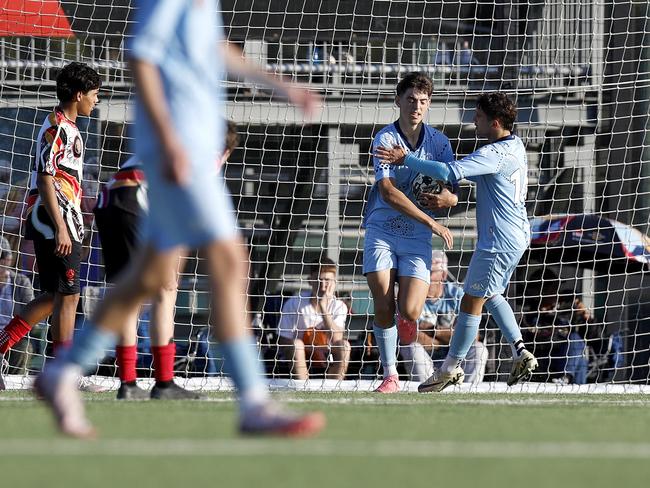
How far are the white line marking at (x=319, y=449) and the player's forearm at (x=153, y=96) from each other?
915 mm

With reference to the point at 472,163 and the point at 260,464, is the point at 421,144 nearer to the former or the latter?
the point at 472,163

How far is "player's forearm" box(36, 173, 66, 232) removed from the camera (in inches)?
279

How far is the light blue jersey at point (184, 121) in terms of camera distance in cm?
389

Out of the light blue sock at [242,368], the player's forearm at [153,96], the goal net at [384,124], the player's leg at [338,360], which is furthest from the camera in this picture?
the goal net at [384,124]

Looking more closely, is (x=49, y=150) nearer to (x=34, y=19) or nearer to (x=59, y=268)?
(x=59, y=268)

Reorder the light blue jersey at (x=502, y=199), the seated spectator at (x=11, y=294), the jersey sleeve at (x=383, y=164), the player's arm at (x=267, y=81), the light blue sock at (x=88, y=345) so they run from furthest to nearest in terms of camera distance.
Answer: the seated spectator at (x=11, y=294) → the jersey sleeve at (x=383, y=164) → the light blue jersey at (x=502, y=199) → the player's arm at (x=267, y=81) → the light blue sock at (x=88, y=345)

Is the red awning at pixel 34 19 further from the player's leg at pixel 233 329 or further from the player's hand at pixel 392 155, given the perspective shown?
the player's leg at pixel 233 329

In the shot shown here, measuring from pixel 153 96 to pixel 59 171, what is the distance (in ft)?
11.4

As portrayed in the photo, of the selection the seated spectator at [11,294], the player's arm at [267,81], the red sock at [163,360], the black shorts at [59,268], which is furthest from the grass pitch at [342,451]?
the seated spectator at [11,294]

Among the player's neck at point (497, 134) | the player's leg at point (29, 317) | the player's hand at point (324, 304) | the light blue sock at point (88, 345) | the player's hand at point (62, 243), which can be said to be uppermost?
the player's neck at point (497, 134)

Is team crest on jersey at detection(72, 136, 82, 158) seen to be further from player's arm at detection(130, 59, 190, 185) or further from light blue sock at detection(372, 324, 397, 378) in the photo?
player's arm at detection(130, 59, 190, 185)

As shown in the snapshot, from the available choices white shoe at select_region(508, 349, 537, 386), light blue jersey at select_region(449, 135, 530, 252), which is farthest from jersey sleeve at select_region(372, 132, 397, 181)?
white shoe at select_region(508, 349, 537, 386)

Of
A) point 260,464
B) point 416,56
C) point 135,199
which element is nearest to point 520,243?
point 135,199

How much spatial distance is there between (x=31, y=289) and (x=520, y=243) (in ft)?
14.5
